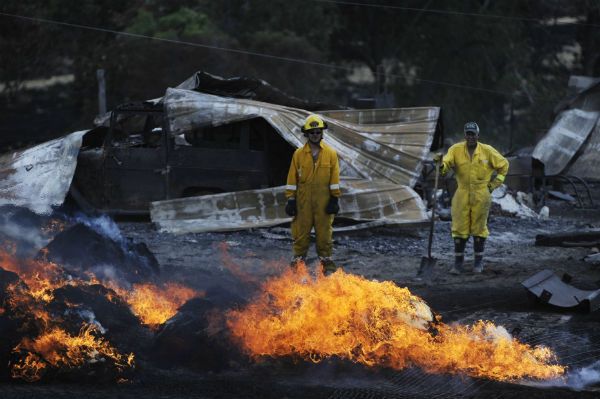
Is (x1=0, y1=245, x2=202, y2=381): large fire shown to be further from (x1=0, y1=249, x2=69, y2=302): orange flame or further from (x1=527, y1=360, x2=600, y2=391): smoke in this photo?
(x1=527, y1=360, x2=600, y2=391): smoke

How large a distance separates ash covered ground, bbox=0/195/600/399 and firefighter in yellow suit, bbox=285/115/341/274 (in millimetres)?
653

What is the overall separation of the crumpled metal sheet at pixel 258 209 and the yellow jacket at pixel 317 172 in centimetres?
343

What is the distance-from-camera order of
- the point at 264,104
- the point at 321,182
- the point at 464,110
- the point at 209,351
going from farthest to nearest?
the point at 464,110 < the point at 264,104 < the point at 321,182 < the point at 209,351

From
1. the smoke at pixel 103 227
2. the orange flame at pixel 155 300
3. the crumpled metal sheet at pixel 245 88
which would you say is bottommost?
the orange flame at pixel 155 300

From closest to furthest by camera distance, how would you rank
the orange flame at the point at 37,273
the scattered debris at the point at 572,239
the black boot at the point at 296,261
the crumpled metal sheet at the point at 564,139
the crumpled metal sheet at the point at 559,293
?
the orange flame at the point at 37,273 < the crumpled metal sheet at the point at 559,293 < the black boot at the point at 296,261 < the scattered debris at the point at 572,239 < the crumpled metal sheet at the point at 564,139

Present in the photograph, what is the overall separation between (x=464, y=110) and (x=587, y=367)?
82.7ft

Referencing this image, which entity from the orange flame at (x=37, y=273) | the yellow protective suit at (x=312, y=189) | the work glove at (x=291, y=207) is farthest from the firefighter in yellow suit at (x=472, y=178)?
the orange flame at (x=37, y=273)

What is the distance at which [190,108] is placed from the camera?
43.2ft

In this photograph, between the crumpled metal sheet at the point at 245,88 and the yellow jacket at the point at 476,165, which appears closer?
the yellow jacket at the point at 476,165

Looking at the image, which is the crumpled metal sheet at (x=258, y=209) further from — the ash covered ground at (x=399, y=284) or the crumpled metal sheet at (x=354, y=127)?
the crumpled metal sheet at (x=354, y=127)

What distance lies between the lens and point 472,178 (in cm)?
1015

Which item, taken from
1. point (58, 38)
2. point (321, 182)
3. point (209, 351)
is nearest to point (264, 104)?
point (321, 182)

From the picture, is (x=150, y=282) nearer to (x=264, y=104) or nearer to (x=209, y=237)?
(x=209, y=237)

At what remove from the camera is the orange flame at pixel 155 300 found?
7.31m
